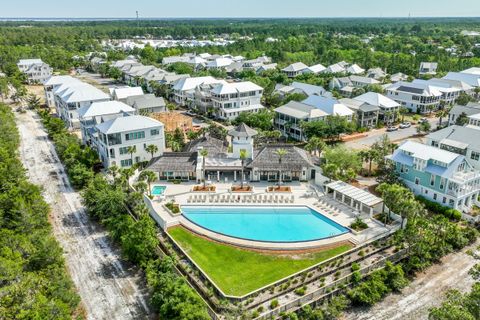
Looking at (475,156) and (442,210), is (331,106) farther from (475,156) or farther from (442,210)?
(442,210)

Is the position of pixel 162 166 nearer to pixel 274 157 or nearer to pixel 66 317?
pixel 274 157

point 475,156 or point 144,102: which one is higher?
point 144,102

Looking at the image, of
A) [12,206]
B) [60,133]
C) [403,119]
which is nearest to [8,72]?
[60,133]

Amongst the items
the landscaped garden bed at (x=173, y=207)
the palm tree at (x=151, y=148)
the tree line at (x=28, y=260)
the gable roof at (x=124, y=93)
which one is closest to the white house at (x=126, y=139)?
the palm tree at (x=151, y=148)

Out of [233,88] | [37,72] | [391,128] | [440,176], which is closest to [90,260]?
[440,176]

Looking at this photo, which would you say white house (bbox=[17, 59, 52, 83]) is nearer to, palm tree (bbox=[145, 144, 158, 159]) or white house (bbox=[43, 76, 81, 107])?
white house (bbox=[43, 76, 81, 107])

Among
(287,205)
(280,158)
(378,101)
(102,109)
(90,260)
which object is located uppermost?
(102,109)
